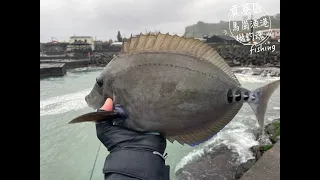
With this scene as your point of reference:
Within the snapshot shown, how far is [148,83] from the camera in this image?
1269mm

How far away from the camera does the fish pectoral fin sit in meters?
1.16

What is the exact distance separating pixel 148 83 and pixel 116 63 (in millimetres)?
223

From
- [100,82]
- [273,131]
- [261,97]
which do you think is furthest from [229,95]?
[273,131]

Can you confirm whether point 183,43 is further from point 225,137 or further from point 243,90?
point 225,137

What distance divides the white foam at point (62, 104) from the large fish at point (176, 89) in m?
10.9

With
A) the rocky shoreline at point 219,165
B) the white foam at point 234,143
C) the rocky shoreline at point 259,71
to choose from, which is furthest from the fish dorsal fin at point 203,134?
the rocky shoreline at point 259,71

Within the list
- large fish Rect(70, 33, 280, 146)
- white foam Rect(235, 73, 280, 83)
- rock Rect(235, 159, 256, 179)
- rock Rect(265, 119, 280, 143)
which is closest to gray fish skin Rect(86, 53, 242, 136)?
large fish Rect(70, 33, 280, 146)

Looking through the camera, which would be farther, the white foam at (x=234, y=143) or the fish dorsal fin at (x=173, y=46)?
the white foam at (x=234, y=143)

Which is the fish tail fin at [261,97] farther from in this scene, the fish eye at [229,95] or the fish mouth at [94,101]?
the fish mouth at [94,101]

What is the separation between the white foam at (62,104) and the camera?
1162 centimetres

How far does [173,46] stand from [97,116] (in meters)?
0.52

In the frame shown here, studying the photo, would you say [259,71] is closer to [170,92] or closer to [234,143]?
[234,143]

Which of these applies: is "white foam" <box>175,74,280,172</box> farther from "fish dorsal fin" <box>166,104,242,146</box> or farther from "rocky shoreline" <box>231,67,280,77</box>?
"rocky shoreline" <box>231,67,280,77</box>

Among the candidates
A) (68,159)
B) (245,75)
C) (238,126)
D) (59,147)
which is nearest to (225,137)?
(238,126)
